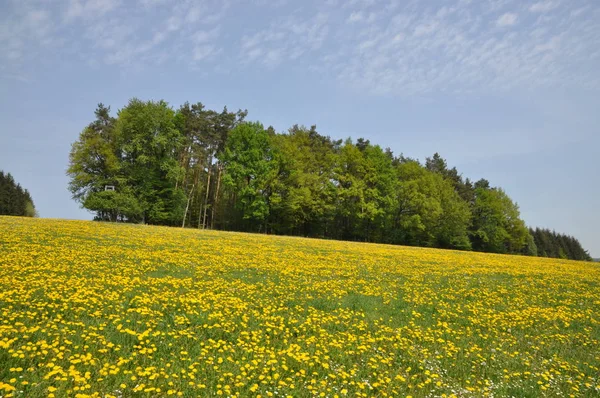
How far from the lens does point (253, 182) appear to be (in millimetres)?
51656

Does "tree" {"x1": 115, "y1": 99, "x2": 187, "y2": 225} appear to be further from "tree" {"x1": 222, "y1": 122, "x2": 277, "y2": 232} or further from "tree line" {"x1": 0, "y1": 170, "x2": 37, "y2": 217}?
"tree line" {"x1": 0, "y1": 170, "x2": 37, "y2": 217}

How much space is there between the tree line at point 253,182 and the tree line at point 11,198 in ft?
137

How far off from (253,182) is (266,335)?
4489cm

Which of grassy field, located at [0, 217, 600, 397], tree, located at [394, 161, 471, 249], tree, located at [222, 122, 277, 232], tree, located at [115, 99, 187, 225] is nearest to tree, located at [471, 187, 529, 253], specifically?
tree, located at [394, 161, 471, 249]

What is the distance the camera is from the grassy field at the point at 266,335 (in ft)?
17.8

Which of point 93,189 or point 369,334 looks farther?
point 93,189

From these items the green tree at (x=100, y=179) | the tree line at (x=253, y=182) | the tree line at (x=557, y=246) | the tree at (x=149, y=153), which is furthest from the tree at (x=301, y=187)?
the tree line at (x=557, y=246)

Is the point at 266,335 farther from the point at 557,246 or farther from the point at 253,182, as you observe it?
the point at 557,246

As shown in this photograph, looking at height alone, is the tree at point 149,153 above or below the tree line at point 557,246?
above

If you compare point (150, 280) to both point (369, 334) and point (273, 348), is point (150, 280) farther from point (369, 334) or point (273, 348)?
point (369, 334)

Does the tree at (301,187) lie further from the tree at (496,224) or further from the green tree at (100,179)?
the tree at (496,224)

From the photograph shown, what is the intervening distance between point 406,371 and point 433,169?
268ft

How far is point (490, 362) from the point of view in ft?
24.7

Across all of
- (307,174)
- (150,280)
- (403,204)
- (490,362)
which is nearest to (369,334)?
(490,362)
